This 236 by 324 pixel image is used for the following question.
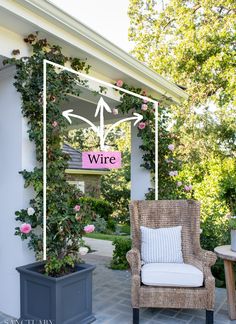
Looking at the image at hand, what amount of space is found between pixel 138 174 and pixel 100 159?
184 centimetres

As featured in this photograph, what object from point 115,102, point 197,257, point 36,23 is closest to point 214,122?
point 115,102

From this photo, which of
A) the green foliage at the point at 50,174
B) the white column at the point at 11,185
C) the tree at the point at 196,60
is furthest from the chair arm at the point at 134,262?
the tree at the point at 196,60

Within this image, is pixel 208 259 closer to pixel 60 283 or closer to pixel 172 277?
pixel 172 277

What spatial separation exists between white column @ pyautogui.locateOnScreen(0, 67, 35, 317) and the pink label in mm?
680

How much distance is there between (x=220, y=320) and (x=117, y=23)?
8848 mm

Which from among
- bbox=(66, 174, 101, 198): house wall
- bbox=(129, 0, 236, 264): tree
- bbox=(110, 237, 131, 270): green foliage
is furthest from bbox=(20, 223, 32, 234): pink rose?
bbox=(66, 174, 101, 198): house wall

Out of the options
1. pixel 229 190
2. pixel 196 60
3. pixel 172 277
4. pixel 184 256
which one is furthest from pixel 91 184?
pixel 172 277

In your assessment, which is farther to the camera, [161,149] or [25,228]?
[161,149]

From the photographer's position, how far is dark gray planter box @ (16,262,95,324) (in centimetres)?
285

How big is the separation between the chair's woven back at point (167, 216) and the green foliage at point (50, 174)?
2.70 feet

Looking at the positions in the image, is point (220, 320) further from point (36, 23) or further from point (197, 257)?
point (36, 23)

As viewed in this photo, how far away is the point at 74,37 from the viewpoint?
11.3ft

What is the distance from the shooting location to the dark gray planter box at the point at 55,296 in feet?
9.36

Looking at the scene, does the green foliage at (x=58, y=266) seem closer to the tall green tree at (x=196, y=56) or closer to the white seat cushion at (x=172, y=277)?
the white seat cushion at (x=172, y=277)
